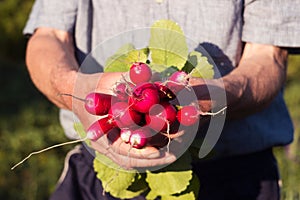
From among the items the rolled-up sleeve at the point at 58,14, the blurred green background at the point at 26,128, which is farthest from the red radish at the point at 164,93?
the blurred green background at the point at 26,128

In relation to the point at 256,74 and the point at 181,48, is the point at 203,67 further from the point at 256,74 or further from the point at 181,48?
the point at 256,74

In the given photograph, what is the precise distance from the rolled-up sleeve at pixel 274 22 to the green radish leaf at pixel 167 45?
227 mm

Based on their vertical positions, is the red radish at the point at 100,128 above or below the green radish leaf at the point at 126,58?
below

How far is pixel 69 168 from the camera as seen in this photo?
175cm

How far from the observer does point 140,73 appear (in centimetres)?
122

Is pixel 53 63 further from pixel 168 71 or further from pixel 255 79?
pixel 255 79

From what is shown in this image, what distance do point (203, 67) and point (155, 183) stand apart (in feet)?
0.92

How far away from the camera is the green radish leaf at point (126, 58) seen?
1.35m

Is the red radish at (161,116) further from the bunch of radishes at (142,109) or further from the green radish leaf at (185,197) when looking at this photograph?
the green radish leaf at (185,197)

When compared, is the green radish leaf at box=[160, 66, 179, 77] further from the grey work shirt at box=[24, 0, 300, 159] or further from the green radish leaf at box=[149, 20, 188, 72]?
the grey work shirt at box=[24, 0, 300, 159]

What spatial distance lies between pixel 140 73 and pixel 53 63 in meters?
0.42

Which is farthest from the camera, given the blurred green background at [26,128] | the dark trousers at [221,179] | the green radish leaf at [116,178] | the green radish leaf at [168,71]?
the blurred green background at [26,128]

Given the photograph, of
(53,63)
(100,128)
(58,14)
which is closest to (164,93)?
(100,128)

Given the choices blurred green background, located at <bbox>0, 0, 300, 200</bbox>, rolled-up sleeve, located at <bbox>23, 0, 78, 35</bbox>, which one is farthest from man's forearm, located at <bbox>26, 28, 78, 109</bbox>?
blurred green background, located at <bbox>0, 0, 300, 200</bbox>
